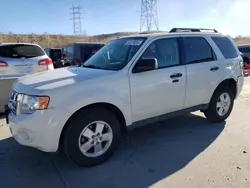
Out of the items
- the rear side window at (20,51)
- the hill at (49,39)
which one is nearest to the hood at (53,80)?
the rear side window at (20,51)

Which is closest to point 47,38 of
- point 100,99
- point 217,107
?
point 217,107

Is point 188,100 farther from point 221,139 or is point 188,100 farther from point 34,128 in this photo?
point 34,128

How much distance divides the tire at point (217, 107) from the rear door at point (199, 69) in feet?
0.76

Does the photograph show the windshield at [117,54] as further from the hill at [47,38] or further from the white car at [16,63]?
the hill at [47,38]

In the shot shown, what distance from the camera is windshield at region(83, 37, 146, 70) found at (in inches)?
164

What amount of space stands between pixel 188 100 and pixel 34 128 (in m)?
2.67

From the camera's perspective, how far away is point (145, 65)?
3.95m

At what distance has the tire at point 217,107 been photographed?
17.4 feet

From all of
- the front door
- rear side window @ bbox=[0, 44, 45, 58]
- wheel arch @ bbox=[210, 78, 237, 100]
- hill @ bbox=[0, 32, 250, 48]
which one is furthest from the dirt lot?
hill @ bbox=[0, 32, 250, 48]

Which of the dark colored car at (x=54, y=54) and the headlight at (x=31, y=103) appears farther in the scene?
the dark colored car at (x=54, y=54)

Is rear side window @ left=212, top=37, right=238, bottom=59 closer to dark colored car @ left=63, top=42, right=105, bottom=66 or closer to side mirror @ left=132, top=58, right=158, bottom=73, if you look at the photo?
side mirror @ left=132, top=58, right=158, bottom=73

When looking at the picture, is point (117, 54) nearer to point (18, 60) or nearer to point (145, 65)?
point (145, 65)

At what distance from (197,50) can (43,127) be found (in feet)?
10.2

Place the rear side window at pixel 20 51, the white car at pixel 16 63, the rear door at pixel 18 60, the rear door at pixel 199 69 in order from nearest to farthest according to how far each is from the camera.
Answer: the rear door at pixel 199 69, the white car at pixel 16 63, the rear door at pixel 18 60, the rear side window at pixel 20 51
